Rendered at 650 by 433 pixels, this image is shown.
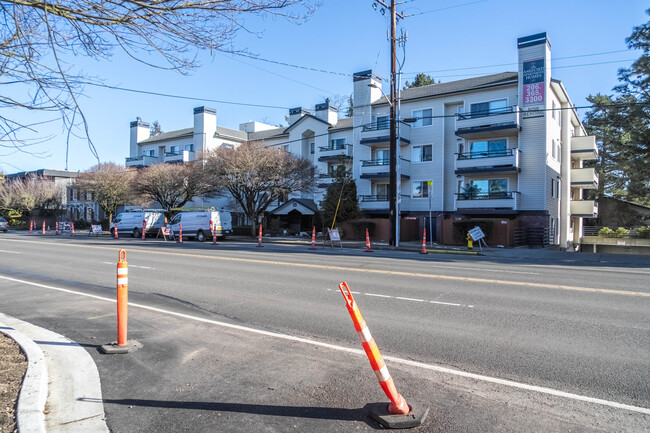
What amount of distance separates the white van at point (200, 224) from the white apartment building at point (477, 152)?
31.5 ft

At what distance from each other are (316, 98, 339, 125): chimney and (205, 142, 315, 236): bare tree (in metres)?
8.93

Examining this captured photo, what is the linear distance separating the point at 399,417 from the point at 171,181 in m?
38.3

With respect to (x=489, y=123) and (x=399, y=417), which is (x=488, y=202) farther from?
(x=399, y=417)

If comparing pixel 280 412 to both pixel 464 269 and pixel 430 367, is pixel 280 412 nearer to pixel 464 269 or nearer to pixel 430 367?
pixel 430 367

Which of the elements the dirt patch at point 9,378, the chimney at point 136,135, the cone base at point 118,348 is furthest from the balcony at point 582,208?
the chimney at point 136,135

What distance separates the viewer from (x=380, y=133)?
34.7 m

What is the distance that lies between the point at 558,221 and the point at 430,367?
34255 mm

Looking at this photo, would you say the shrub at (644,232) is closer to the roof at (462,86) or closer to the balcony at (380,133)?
the roof at (462,86)

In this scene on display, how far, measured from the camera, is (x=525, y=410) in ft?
12.9

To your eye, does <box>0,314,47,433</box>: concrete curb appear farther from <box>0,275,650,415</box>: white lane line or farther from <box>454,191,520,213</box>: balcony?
<box>454,191,520,213</box>: balcony

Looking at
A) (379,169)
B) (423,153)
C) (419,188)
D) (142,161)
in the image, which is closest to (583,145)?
(423,153)

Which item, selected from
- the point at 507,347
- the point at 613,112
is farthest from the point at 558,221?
the point at 507,347

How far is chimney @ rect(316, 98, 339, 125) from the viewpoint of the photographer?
4228cm

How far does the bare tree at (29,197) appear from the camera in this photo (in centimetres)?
5469
